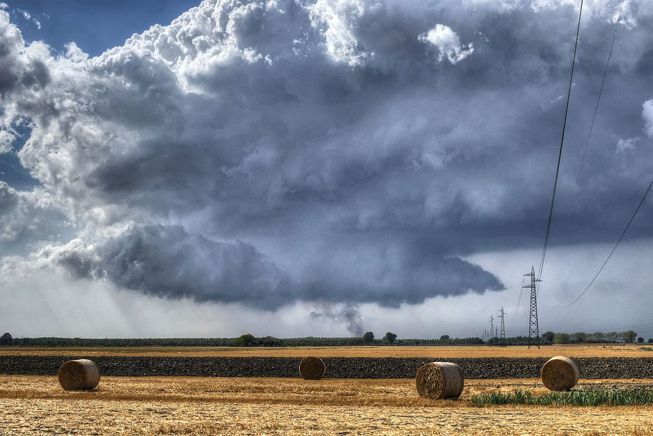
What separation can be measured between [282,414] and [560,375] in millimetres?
19399

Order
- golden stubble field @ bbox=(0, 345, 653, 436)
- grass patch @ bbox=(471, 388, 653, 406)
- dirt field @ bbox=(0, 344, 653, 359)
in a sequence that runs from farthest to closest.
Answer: dirt field @ bbox=(0, 344, 653, 359) → grass patch @ bbox=(471, 388, 653, 406) → golden stubble field @ bbox=(0, 345, 653, 436)

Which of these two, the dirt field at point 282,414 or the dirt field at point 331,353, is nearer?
the dirt field at point 282,414

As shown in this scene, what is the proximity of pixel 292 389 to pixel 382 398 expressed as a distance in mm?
7711

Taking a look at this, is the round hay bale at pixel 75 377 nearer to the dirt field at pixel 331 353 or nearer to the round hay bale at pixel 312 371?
the round hay bale at pixel 312 371

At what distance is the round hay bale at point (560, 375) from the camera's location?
38.7 metres

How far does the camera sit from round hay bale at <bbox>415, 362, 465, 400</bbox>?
32.5 meters

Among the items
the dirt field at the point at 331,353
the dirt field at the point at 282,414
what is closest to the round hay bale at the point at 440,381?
the dirt field at the point at 282,414

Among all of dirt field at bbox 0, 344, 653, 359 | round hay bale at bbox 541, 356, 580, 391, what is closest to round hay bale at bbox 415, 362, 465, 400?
round hay bale at bbox 541, 356, 580, 391

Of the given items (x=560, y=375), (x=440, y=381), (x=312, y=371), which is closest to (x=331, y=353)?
(x=312, y=371)

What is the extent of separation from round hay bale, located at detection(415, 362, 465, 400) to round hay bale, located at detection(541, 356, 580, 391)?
7992 millimetres

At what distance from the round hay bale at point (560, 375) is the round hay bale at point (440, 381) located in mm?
7992

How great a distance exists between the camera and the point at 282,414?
25.2 meters

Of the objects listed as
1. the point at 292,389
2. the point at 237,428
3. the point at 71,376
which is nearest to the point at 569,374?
the point at 292,389

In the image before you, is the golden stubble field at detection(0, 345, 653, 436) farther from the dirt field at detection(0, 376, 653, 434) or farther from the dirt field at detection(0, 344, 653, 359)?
the dirt field at detection(0, 344, 653, 359)
